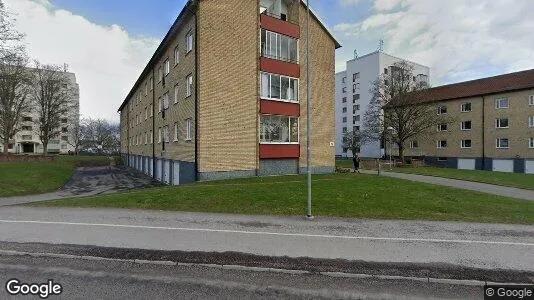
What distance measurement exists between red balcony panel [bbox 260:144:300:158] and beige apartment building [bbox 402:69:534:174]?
2757 cm

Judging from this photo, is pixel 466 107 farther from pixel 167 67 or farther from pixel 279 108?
pixel 167 67

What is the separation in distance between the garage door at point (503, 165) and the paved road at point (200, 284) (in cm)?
3687

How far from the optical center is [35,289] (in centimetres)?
442

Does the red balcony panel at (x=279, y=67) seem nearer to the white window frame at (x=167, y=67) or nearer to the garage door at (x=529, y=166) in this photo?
the white window frame at (x=167, y=67)

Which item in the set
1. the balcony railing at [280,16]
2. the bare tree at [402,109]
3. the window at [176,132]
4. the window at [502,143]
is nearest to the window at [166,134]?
the window at [176,132]

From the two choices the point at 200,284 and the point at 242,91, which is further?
the point at 242,91

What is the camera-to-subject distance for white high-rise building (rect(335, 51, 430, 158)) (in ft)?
196

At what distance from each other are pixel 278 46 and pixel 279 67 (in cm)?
141

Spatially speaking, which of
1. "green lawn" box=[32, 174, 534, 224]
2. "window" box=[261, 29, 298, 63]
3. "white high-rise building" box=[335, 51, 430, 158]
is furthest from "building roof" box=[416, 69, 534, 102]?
"green lawn" box=[32, 174, 534, 224]

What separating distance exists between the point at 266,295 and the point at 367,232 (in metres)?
4.03

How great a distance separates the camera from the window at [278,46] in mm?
18922

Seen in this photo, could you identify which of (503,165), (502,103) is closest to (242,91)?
(503,165)

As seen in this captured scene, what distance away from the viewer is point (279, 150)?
63.2 feet

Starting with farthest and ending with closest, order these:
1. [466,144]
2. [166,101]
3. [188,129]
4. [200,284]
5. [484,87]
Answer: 1. [466,144]
2. [484,87]
3. [166,101]
4. [188,129]
5. [200,284]
